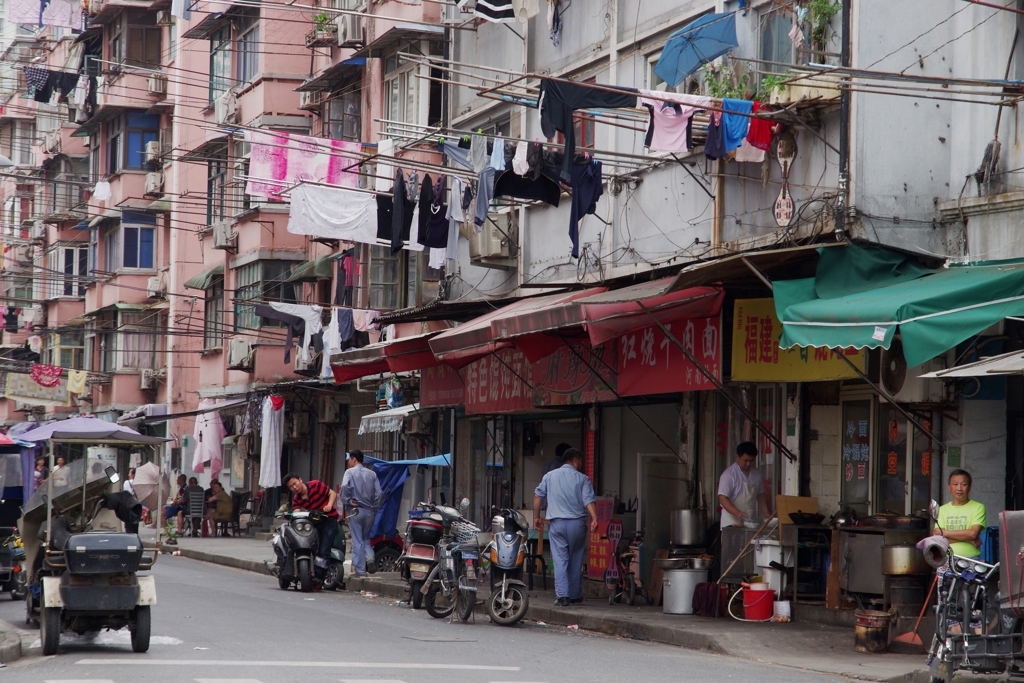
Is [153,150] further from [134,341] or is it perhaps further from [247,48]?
[247,48]

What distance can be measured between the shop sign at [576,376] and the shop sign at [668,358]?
49 cm

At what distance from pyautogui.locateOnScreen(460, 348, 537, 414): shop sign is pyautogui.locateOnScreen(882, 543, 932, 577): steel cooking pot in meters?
8.36

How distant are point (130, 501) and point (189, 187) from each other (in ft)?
98.3

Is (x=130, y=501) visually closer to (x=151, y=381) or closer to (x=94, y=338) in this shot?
(x=151, y=381)

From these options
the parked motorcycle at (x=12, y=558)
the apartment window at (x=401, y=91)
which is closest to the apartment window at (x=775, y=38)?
the parked motorcycle at (x=12, y=558)

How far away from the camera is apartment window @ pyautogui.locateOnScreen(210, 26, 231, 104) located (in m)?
36.1

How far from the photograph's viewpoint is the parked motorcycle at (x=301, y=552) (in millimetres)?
18328

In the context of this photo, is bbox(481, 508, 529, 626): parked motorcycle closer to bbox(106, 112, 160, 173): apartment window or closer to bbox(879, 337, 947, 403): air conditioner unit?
bbox(879, 337, 947, 403): air conditioner unit

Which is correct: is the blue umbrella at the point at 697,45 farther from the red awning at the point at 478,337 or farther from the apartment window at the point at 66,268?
the apartment window at the point at 66,268

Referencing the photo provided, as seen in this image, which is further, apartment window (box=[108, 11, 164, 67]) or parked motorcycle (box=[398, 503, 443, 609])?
apartment window (box=[108, 11, 164, 67])

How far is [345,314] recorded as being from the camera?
89.4 feet

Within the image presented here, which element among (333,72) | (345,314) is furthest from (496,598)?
(333,72)

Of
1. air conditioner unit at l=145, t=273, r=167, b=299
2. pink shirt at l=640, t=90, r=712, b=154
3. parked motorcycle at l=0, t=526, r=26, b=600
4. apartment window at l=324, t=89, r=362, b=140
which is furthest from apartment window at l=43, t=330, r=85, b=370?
pink shirt at l=640, t=90, r=712, b=154

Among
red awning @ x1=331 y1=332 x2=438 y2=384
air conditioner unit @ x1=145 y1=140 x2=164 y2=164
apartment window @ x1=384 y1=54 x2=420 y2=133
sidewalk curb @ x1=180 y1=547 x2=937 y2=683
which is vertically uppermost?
air conditioner unit @ x1=145 y1=140 x2=164 y2=164
